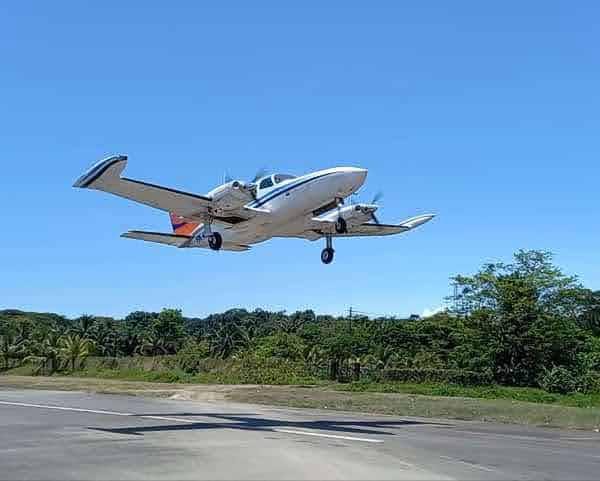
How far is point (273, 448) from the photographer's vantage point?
1346cm

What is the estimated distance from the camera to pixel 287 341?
6228 cm

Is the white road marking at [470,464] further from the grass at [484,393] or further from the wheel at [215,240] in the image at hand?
the grass at [484,393]

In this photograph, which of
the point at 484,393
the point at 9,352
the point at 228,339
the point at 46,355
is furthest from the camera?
the point at 228,339

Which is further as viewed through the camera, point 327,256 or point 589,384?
point 589,384

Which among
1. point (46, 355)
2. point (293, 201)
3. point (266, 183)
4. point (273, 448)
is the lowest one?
point (273, 448)

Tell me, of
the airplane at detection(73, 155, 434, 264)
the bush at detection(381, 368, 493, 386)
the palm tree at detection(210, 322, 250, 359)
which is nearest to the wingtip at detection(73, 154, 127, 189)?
the airplane at detection(73, 155, 434, 264)

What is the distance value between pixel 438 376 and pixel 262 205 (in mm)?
22535

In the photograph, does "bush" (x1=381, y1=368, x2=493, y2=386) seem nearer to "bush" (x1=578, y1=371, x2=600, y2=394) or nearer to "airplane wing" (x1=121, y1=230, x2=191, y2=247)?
"bush" (x1=578, y1=371, x2=600, y2=394)

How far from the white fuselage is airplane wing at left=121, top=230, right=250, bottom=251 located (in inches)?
33.6

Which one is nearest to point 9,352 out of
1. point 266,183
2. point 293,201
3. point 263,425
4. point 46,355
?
point 46,355

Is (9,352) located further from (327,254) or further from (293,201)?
(293,201)

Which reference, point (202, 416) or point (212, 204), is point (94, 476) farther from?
point (212, 204)

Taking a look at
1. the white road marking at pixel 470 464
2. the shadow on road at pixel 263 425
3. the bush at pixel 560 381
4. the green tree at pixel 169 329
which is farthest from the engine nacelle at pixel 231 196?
the green tree at pixel 169 329

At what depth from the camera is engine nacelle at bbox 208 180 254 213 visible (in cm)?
2283
